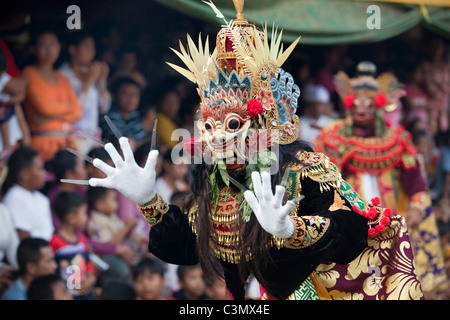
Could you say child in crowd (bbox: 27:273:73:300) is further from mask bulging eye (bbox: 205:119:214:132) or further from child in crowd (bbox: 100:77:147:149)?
mask bulging eye (bbox: 205:119:214:132)

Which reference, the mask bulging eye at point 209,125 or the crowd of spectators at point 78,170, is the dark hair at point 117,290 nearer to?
the crowd of spectators at point 78,170

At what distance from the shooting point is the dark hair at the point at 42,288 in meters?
5.12

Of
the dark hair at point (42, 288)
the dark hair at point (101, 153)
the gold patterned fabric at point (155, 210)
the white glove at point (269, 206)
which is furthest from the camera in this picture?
the dark hair at point (101, 153)

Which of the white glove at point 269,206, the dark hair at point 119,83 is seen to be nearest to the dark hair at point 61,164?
the dark hair at point 119,83

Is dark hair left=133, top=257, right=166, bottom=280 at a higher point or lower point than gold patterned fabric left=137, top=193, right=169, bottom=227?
lower

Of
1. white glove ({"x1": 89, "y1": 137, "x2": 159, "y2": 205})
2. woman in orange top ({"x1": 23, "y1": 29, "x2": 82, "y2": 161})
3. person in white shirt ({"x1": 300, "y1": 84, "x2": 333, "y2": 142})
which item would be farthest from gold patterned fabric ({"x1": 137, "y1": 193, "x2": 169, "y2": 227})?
person in white shirt ({"x1": 300, "y1": 84, "x2": 333, "y2": 142})

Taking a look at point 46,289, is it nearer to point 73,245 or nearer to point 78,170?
point 73,245

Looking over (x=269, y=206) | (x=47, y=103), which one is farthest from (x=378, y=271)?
(x=47, y=103)

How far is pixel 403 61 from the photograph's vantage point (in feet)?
26.7

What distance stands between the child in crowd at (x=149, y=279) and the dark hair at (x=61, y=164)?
34.0 inches

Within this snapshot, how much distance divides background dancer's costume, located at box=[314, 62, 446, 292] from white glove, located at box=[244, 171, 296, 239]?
2.93 m

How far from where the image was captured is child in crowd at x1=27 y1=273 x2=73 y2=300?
5.12 meters

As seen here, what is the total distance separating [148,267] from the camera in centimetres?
559

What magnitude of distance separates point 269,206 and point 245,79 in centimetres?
61
